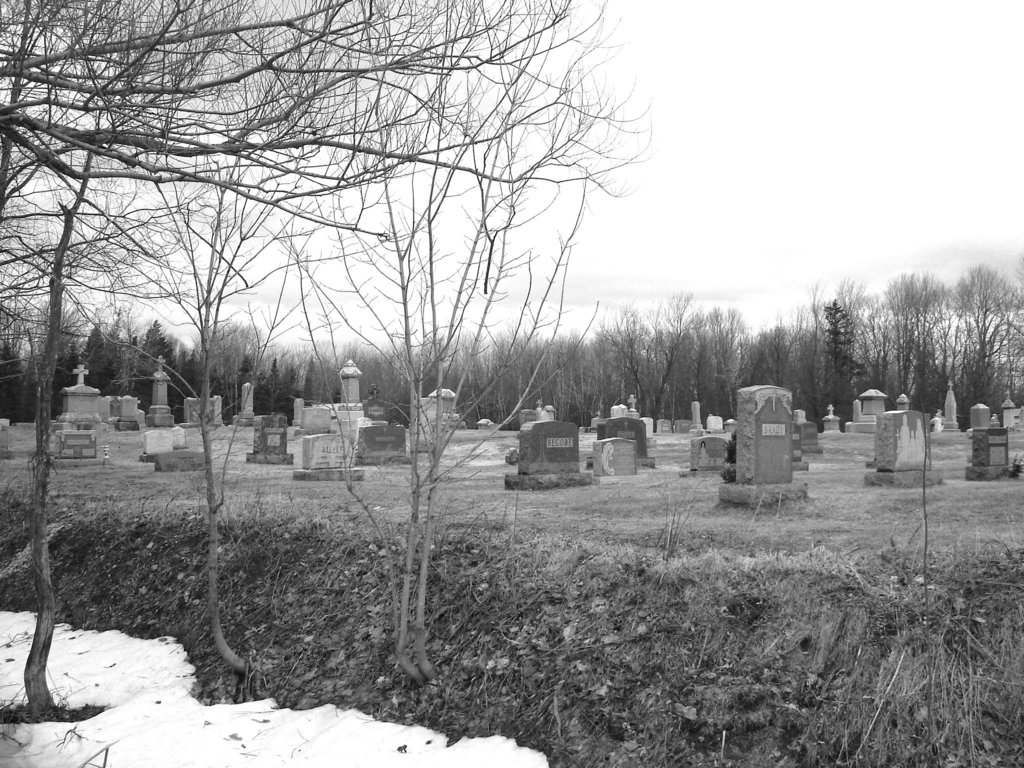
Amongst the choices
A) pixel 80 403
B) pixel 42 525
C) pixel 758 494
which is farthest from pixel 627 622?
pixel 80 403

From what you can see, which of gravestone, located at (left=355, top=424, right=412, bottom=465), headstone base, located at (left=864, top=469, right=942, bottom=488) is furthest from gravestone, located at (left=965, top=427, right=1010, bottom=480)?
gravestone, located at (left=355, top=424, right=412, bottom=465)

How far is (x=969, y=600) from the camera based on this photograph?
5016 mm

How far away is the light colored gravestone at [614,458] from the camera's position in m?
16.5

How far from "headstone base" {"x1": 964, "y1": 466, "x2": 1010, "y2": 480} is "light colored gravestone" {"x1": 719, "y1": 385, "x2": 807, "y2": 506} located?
5601 mm

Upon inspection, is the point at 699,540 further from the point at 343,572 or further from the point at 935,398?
the point at 935,398

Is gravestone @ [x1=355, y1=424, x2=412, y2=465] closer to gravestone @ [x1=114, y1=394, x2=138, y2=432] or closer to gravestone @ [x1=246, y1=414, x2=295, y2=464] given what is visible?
gravestone @ [x1=246, y1=414, x2=295, y2=464]

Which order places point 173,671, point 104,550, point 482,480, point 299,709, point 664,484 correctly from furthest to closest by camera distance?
1. point 482,480
2. point 664,484
3. point 104,550
4. point 173,671
5. point 299,709

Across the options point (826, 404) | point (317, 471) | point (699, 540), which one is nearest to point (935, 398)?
point (826, 404)

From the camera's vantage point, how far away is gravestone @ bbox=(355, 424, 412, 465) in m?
19.3

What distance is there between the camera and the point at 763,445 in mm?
10898

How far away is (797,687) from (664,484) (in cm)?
935

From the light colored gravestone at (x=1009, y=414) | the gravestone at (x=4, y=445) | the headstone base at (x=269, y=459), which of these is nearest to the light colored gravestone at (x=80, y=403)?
the gravestone at (x=4, y=445)

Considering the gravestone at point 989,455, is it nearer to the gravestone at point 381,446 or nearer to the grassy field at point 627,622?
the grassy field at point 627,622

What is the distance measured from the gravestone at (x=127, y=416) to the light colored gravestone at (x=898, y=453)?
29.3 metres
